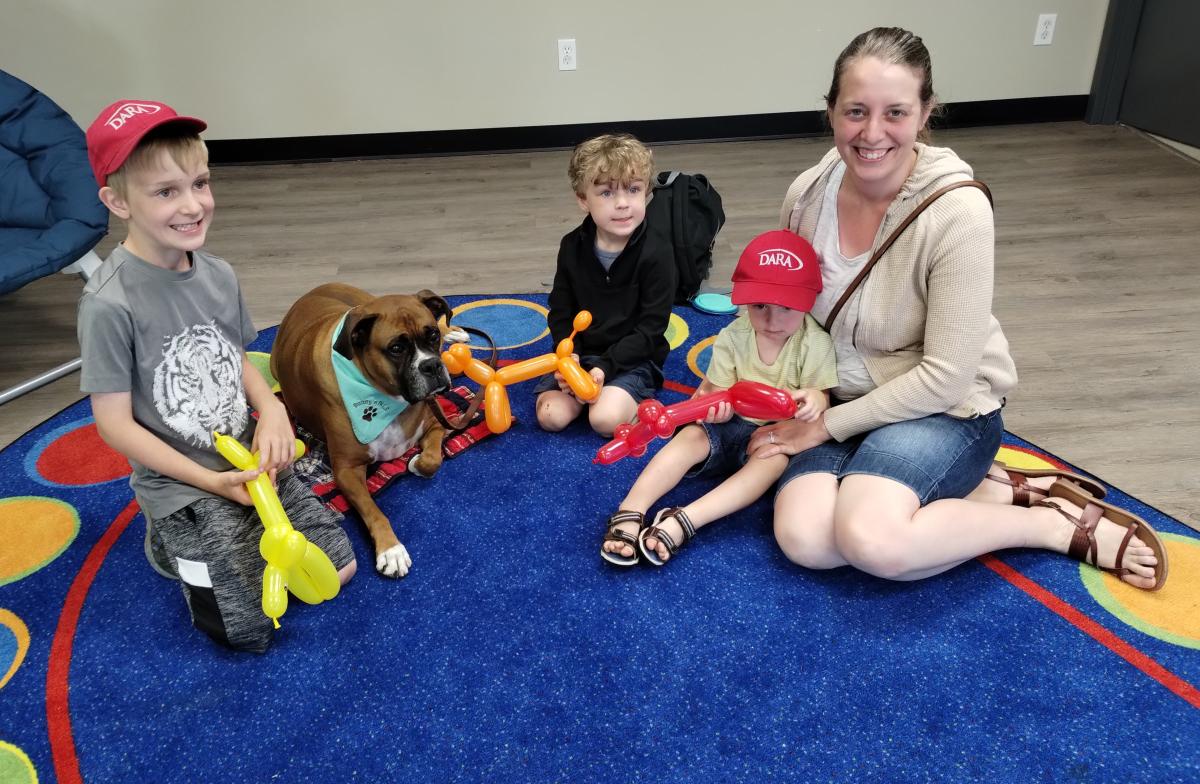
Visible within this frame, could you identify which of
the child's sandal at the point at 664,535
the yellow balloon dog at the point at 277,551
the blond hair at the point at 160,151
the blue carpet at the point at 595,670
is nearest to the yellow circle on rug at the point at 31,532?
the blue carpet at the point at 595,670

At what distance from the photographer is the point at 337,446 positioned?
1716mm

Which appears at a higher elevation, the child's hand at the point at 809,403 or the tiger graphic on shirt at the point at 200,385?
the tiger graphic on shirt at the point at 200,385

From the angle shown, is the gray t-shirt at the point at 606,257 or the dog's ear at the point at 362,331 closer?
the dog's ear at the point at 362,331

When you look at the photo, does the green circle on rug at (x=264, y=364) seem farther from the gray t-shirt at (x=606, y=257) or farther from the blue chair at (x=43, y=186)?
the gray t-shirt at (x=606, y=257)

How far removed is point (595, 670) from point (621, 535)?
0.27 meters

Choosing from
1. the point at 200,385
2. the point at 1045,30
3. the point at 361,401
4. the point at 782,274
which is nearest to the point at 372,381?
the point at 361,401

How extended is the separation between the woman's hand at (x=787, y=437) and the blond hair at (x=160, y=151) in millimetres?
1090

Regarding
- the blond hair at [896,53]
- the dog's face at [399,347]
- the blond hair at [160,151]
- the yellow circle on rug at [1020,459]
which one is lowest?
the yellow circle on rug at [1020,459]

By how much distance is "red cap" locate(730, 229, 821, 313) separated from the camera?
148 centimetres

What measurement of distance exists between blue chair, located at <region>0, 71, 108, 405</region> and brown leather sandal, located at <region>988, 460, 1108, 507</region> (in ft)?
7.49

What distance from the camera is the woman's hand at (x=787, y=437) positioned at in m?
1.56

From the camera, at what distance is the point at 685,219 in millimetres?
2484

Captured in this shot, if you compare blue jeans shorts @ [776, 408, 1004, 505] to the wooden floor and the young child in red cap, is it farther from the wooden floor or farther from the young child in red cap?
the wooden floor

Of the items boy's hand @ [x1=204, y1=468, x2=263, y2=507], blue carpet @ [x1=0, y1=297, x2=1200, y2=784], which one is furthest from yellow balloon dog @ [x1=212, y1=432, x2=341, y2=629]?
blue carpet @ [x1=0, y1=297, x2=1200, y2=784]
